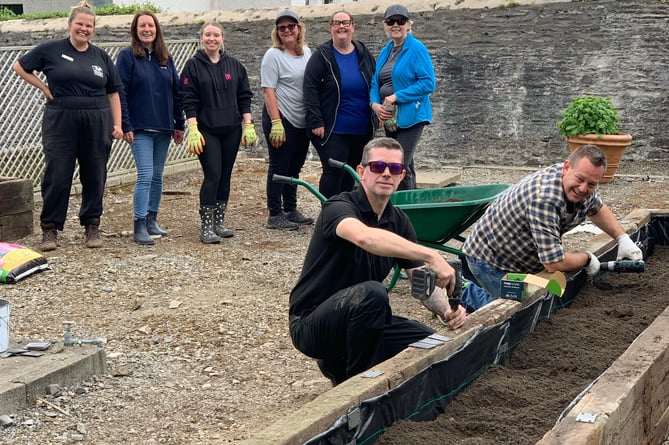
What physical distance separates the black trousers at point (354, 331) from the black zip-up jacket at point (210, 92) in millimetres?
3671

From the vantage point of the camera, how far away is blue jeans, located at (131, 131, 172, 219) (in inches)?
297

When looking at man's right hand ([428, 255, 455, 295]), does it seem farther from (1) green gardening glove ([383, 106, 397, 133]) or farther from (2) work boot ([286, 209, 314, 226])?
(2) work boot ([286, 209, 314, 226])

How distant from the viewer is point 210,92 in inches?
296

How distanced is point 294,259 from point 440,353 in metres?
3.69

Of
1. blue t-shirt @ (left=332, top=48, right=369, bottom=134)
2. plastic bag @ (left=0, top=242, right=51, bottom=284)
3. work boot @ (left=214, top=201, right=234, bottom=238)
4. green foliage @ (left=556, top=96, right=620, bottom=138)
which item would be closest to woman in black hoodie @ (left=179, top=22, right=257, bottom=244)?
work boot @ (left=214, top=201, right=234, bottom=238)

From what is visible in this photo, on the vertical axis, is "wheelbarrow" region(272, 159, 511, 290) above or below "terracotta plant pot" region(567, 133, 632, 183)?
above

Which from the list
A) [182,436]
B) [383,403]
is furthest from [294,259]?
[383,403]

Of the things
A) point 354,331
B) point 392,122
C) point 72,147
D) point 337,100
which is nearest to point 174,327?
point 354,331

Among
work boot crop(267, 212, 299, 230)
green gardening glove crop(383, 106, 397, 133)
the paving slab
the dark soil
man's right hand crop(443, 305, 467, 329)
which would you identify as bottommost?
work boot crop(267, 212, 299, 230)

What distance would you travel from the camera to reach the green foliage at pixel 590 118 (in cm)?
1049

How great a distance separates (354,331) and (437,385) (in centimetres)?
43

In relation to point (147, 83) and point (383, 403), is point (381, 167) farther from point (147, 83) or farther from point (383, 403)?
point (147, 83)

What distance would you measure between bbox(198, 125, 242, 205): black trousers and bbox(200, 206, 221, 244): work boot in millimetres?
66

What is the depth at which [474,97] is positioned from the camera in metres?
11.8
